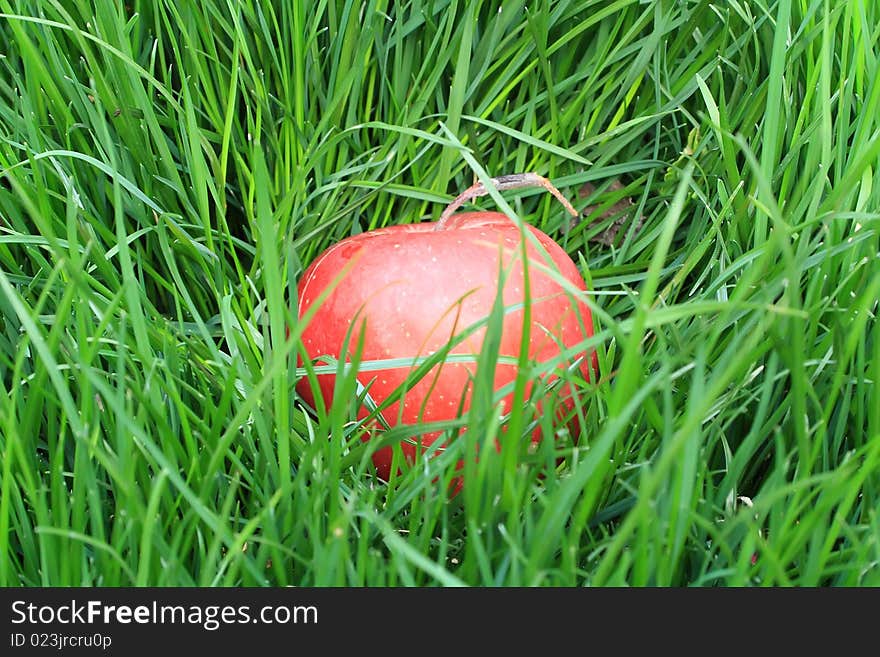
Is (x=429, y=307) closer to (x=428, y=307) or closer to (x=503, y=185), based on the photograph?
(x=428, y=307)

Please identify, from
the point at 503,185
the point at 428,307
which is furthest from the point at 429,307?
the point at 503,185

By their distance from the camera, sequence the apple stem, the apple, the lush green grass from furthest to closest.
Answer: the apple stem < the apple < the lush green grass

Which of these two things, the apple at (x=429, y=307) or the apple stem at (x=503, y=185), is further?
the apple stem at (x=503, y=185)

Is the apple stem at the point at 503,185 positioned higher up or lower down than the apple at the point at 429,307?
higher up

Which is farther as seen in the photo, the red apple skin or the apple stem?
the apple stem

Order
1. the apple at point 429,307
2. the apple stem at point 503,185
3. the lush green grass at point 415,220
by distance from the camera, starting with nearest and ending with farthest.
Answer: the lush green grass at point 415,220 → the apple at point 429,307 → the apple stem at point 503,185

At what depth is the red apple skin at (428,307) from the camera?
0.96 m

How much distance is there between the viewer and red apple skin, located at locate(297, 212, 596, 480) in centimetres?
96

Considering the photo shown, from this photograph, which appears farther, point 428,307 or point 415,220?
point 415,220

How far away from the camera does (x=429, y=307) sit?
38.6 inches

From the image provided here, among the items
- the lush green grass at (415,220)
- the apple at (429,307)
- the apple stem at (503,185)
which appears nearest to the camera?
the lush green grass at (415,220)

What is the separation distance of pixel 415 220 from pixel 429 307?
283 mm

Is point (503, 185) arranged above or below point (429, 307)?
above
